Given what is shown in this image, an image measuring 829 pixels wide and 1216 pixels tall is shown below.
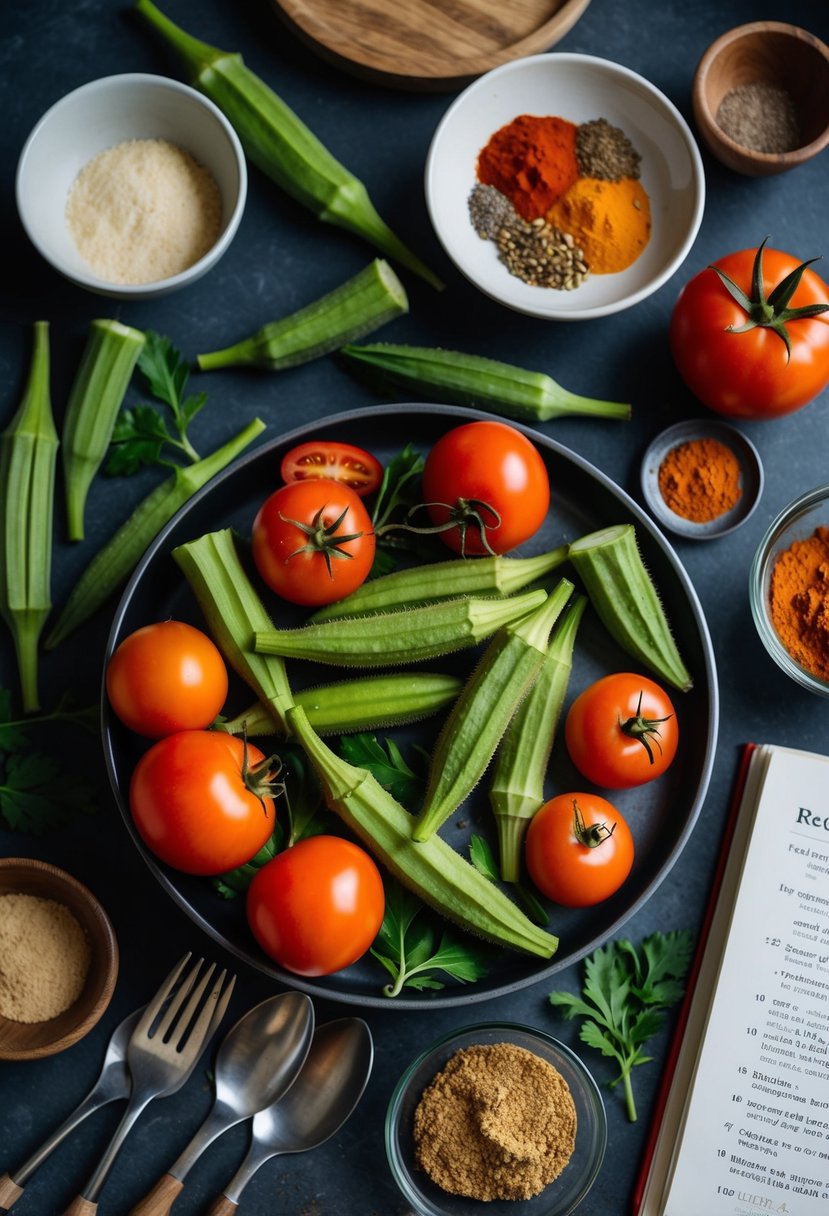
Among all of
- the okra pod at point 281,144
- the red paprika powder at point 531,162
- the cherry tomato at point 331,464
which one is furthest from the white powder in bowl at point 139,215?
the red paprika powder at point 531,162

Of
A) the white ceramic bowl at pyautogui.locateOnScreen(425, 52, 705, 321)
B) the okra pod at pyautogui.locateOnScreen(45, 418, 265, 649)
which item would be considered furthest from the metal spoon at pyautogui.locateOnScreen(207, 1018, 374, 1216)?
the white ceramic bowl at pyautogui.locateOnScreen(425, 52, 705, 321)

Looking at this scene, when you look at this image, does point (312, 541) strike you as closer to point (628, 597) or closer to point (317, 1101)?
point (628, 597)

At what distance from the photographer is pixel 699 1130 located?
1960mm

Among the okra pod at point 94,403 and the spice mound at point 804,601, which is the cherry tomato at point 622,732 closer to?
the spice mound at point 804,601

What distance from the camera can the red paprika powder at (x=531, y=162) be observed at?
6.88ft

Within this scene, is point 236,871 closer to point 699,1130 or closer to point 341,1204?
point 341,1204

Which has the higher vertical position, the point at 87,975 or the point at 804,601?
the point at 804,601

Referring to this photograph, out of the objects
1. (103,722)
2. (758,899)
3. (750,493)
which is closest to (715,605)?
(750,493)

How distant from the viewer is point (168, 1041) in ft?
6.37

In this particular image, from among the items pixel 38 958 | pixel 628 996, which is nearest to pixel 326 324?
pixel 38 958

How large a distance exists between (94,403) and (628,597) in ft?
3.42

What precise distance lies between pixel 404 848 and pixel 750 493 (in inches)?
36.4

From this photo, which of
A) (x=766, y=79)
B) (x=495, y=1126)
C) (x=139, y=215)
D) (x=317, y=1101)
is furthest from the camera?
(x=766, y=79)

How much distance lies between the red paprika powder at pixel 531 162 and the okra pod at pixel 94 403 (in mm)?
750
